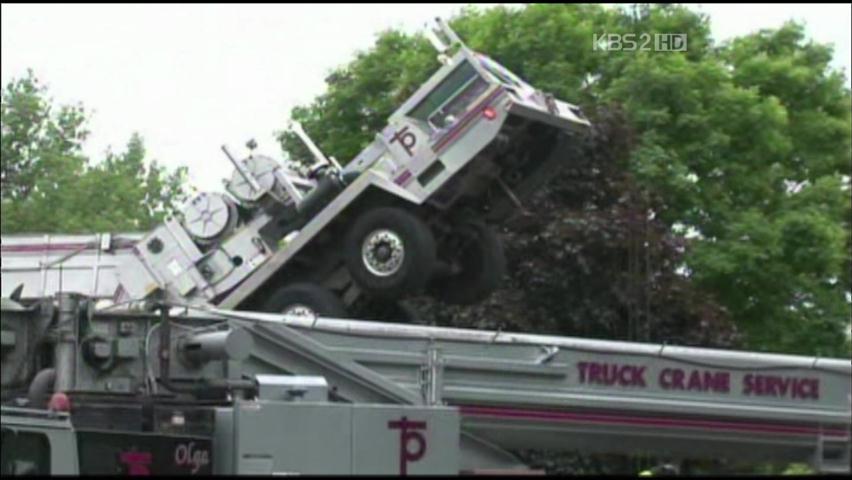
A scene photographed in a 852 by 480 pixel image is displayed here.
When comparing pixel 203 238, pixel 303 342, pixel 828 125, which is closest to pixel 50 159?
pixel 828 125

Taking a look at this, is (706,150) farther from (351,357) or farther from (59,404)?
(59,404)

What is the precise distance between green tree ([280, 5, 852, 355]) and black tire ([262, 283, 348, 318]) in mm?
5847

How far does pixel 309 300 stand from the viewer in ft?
50.1

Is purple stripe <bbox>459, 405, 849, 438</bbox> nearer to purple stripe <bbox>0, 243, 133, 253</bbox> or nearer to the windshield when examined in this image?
the windshield

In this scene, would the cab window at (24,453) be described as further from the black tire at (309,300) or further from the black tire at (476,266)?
the black tire at (476,266)

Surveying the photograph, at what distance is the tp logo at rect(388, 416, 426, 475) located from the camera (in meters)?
9.14

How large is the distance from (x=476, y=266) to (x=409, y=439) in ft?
22.5

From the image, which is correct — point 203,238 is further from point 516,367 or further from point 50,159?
point 50,159

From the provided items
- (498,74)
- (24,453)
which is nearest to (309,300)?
(498,74)

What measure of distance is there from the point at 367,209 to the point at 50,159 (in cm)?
2195

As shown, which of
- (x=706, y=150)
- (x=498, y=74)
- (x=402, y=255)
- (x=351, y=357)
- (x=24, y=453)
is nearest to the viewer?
(x=24, y=453)

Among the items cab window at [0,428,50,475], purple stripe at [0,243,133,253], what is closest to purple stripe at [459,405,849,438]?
cab window at [0,428,50,475]

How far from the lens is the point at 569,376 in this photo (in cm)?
1048

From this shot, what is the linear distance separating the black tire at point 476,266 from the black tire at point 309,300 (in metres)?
1.09
